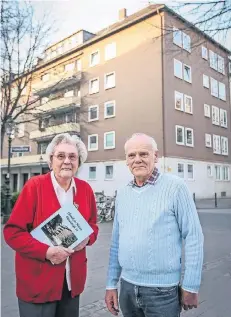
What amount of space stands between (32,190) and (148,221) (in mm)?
793

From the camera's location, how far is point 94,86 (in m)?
33.6

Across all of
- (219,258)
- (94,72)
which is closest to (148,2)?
(219,258)

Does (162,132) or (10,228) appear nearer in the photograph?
(10,228)

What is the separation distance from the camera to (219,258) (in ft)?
21.8

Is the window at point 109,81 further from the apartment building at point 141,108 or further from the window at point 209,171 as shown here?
the window at point 209,171

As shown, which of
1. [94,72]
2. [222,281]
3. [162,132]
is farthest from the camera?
[94,72]

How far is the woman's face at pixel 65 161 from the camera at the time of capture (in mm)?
2357

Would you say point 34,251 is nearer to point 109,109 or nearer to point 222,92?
point 109,109

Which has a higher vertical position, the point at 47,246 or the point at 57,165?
the point at 57,165

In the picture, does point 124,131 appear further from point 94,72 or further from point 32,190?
point 32,190

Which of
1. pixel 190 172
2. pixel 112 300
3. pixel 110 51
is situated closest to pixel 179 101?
pixel 190 172

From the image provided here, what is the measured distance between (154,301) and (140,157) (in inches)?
36.0

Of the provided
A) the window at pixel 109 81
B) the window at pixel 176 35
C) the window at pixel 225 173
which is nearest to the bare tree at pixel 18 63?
the window at pixel 176 35

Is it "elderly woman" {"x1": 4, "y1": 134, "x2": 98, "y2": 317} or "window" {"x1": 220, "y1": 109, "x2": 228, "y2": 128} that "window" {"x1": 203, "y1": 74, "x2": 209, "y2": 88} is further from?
"elderly woman" {"x1": 4, "y1": 134, "x2": 98, "y2": 317}
